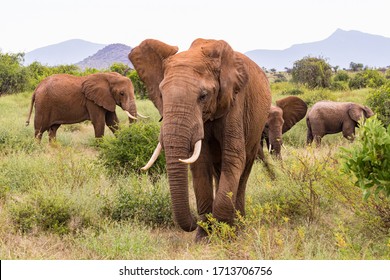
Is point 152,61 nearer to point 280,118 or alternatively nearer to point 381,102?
point 280,118

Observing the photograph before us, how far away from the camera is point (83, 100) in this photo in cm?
1184

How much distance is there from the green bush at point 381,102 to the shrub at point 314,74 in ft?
56.6

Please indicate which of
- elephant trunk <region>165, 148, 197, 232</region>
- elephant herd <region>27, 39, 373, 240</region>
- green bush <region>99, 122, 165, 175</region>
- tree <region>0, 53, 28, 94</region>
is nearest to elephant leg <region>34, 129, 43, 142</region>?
green bush <region>99, 122, 165, 175</region>

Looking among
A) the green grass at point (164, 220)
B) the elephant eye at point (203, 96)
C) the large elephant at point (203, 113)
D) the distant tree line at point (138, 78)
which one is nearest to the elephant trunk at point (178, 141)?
the large elephant at point (203, 113)

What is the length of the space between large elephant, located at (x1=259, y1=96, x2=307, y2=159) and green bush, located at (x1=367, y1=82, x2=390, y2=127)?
3.64 meters

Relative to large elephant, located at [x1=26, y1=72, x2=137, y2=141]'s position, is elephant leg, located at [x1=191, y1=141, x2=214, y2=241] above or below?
above

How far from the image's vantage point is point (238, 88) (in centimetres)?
451

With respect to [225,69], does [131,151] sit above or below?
below

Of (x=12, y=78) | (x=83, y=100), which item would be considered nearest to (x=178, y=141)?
(x=83, y=100)

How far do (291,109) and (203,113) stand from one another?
6.12m

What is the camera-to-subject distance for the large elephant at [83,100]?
37.3 ft

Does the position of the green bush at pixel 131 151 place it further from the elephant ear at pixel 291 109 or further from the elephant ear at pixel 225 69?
the elephant ear at pixel 225 69

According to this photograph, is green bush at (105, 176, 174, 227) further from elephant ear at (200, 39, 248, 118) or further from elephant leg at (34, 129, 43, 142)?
elephant leg at (34, 129, 43, 142)

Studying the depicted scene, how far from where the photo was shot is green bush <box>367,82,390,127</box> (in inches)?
512
